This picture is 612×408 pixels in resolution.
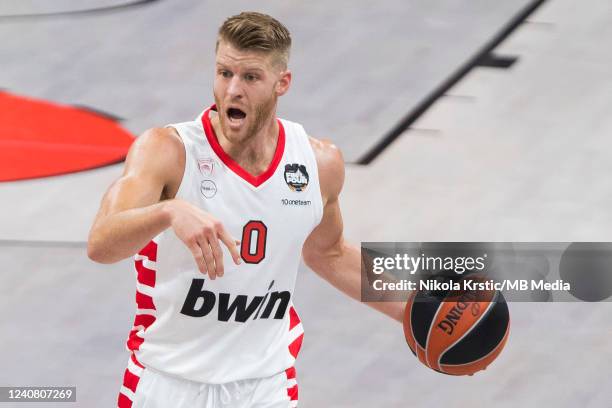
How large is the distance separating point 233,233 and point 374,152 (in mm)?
4287

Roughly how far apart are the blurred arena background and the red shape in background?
43 millimetres

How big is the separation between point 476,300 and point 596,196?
359 centimetres

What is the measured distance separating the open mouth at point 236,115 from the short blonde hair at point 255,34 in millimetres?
227

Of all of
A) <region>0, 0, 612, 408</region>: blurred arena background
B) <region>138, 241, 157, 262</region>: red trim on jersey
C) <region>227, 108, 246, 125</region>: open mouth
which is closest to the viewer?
<region>227, 108, 246, 125</region>: open mouth

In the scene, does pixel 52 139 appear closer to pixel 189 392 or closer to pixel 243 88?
pixel 189 392

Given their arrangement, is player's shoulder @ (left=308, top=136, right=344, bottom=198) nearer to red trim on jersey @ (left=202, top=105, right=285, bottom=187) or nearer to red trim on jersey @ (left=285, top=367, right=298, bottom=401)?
red trim on jersey @ (left=202, top=105, right=285, bottom=187)

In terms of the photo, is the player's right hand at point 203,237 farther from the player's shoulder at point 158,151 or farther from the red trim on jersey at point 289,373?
the red trim on jersey at point 289,373

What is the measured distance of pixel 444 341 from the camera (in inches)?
174

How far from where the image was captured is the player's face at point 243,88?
3.92 m

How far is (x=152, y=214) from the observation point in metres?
3.36

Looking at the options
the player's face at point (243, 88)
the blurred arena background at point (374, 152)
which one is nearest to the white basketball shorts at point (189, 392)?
the player's face at point (243, 88)

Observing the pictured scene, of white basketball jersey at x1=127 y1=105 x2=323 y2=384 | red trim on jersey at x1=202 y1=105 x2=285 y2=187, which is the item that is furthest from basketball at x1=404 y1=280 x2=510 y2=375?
red trim on jersey at x1=202 y1=105 x2=285 y2=187

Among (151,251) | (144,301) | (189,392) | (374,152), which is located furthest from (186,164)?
(374,152)

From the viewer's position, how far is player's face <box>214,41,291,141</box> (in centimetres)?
392
